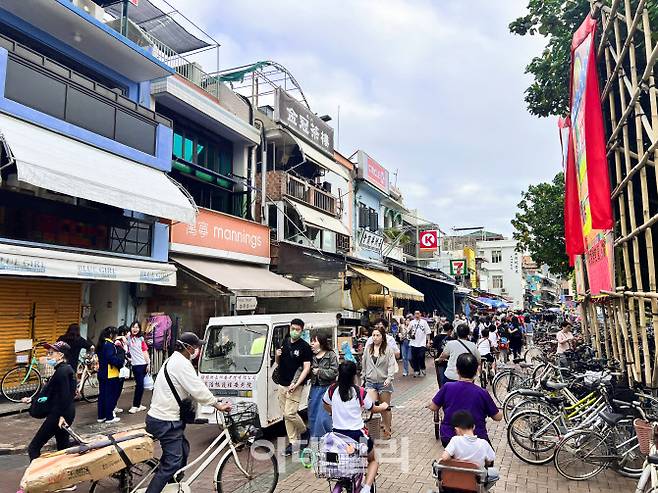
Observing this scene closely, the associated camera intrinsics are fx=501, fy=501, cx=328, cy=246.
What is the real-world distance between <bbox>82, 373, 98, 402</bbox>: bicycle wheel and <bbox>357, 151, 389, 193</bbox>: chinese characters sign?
16318 mm

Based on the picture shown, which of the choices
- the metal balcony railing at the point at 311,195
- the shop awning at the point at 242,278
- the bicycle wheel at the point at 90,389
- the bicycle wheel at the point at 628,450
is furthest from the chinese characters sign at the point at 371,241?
the bicycle wheel at the point at 628,450

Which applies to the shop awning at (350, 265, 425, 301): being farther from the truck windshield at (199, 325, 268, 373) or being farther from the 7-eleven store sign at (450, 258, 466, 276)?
the 7-eleven store sign at (450, 258, 466, 276)

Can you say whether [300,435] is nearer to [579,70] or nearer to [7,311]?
[7,311]

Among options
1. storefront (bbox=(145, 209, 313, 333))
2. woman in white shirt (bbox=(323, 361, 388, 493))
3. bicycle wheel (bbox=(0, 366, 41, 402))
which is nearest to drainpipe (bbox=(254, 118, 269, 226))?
storefront (bbox=(145, 209, 313, 333))

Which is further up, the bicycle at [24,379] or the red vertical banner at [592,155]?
the red vertical banner at [592,155]

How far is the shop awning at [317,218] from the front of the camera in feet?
58.5

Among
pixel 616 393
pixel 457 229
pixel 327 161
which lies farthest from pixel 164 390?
pixel 457 229

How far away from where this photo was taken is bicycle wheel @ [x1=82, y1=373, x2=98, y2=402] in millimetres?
10555

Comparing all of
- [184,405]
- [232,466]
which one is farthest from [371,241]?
[184,405]

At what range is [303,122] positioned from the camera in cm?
1919

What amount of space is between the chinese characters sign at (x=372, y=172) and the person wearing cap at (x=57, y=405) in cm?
2009

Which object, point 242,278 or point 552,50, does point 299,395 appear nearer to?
point 242,278

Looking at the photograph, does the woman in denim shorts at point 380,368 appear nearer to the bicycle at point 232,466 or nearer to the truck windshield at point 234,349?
the truck windshield at point 234,349

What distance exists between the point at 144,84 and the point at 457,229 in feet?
162
